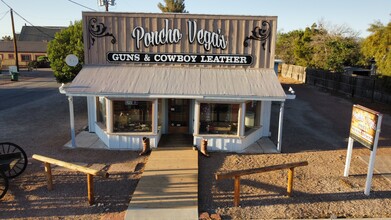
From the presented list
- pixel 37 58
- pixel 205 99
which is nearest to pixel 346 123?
pixel 205 99

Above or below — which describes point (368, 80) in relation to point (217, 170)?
above

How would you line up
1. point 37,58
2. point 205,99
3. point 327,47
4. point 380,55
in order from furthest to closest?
point 37,58
point 327,47
point 380,55
point 205,99

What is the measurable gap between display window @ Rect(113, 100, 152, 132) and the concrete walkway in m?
1.46

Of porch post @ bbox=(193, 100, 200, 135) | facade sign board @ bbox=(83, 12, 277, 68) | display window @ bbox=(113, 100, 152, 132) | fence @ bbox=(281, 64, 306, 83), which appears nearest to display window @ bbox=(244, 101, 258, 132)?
facade sign board @ bbox=(83, 12, 277, 68)

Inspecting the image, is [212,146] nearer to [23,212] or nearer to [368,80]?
[23,212]

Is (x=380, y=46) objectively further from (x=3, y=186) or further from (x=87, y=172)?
(x=3, y=186)

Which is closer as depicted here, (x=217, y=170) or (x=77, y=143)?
(x=217, y=170)

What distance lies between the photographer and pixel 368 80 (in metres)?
24.9

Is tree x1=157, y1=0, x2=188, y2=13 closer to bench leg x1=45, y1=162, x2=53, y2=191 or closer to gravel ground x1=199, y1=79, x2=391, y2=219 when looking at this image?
gravel ground x1=199, y1=79, x2=391, y2=219

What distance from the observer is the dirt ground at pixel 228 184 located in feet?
25.1

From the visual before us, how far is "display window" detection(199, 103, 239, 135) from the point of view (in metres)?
11.9

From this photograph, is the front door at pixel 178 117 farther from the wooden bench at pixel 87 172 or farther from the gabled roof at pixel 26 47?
the gabled roof at pixel 26 47

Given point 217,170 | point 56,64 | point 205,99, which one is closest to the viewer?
point 217,170

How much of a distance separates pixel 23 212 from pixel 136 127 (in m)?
5.40
